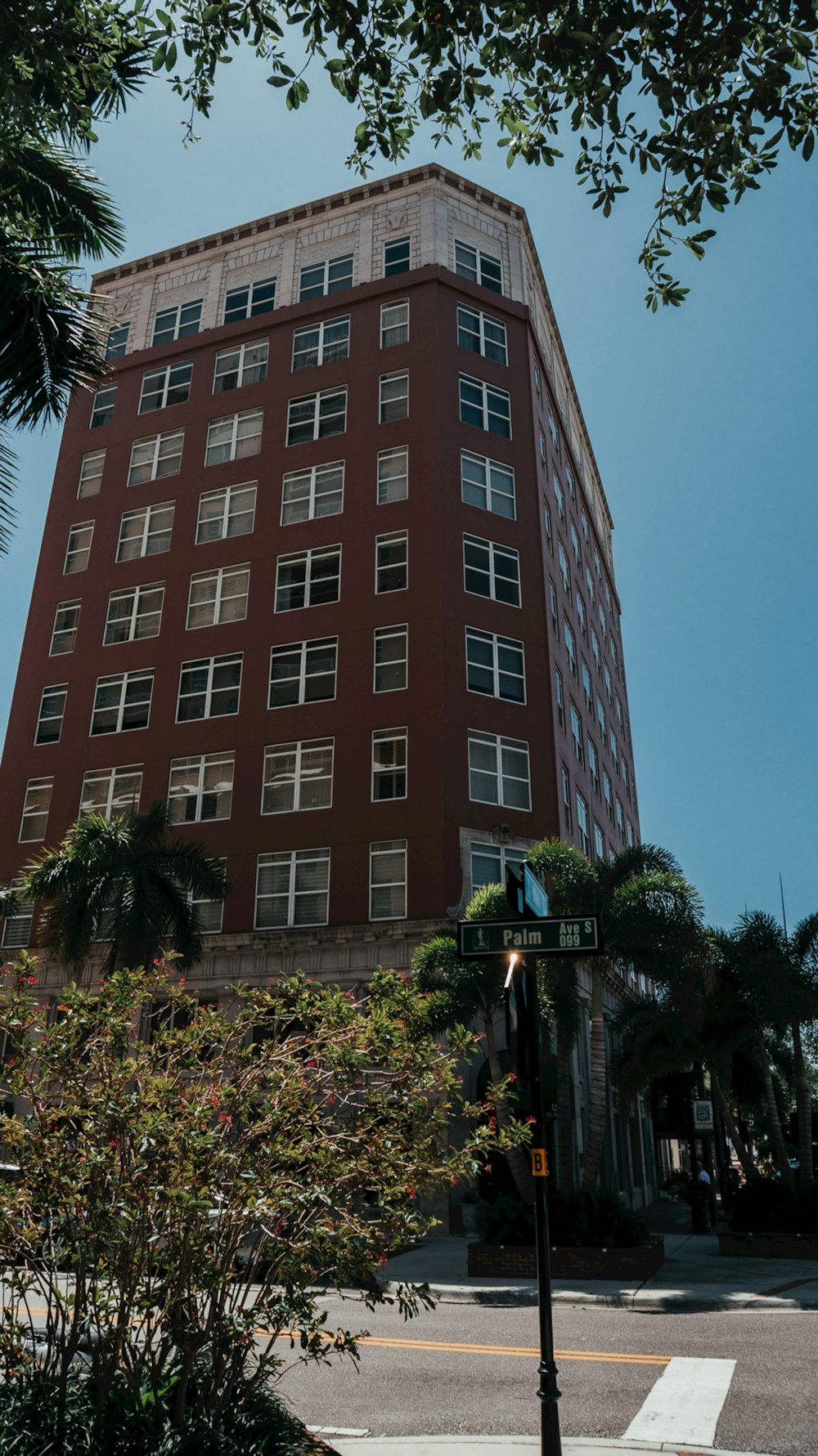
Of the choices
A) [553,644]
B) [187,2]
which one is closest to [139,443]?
[553,644]

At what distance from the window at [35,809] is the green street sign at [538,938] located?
3269cm

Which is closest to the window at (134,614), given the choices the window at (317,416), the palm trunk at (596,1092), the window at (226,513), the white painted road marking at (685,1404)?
the window at (226,513)

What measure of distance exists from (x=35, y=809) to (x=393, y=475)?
18147mm

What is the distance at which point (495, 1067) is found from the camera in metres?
22.7

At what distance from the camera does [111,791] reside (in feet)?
124

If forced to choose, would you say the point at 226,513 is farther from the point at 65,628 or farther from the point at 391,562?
the point at 391,562

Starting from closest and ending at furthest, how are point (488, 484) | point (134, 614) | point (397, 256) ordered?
point (488, 484) < point (134, 614) < point (397, 256)

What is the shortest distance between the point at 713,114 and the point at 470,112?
6.58ft

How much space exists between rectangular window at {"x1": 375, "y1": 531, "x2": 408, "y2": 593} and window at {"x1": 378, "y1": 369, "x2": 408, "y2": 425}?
17.3 feet

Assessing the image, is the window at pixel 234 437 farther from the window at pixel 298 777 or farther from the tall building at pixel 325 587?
the window at pixel 298 777

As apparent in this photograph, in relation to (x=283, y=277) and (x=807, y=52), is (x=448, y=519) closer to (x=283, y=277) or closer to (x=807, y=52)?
(x=283, y=277)

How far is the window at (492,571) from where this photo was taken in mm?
36750

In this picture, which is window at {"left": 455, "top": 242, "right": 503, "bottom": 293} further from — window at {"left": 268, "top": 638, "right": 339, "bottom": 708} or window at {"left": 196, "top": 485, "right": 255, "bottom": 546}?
window at {"left": 268, "top": 638, "right": 339, "bottom": 708}

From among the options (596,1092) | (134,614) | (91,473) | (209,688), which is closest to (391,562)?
(209,688)
